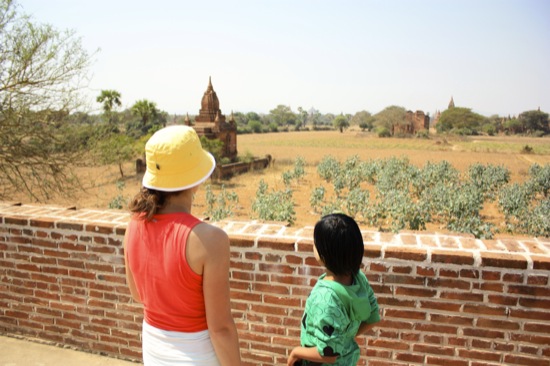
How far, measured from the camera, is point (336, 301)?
1.48 metres

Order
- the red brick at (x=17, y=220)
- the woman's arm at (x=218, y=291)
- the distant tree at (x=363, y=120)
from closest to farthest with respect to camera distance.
→ 1. the woman's arm at (x=218, y=291)
2. the red brick at (x=17, y=220)
3. the distant tree at (x=363, y=120)

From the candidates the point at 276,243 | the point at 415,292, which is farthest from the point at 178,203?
the point at 415,292

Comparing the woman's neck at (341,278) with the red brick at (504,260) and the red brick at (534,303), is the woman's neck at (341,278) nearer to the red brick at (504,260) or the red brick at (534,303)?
the red brick at (504,260)

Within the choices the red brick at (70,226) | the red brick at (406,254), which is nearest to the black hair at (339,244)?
the red brick at (406,254)

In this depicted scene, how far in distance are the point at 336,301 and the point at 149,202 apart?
81 cm

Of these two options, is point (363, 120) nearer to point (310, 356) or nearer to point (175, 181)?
point (310, 356)

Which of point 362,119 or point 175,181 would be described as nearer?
point 175,181

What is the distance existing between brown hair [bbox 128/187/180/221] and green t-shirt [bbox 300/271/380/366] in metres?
0.71

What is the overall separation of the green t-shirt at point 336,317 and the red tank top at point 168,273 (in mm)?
443

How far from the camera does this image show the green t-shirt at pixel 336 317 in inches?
57.5

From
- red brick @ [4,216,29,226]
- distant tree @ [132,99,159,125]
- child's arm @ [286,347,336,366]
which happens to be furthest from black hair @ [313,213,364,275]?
distant tree @ [132,99,159,125]

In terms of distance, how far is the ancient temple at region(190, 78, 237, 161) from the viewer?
25.7 m

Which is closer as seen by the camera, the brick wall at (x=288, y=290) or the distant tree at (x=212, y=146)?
the brick wall at (x=288, y=290)

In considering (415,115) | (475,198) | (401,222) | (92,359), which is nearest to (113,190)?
(401,222)
